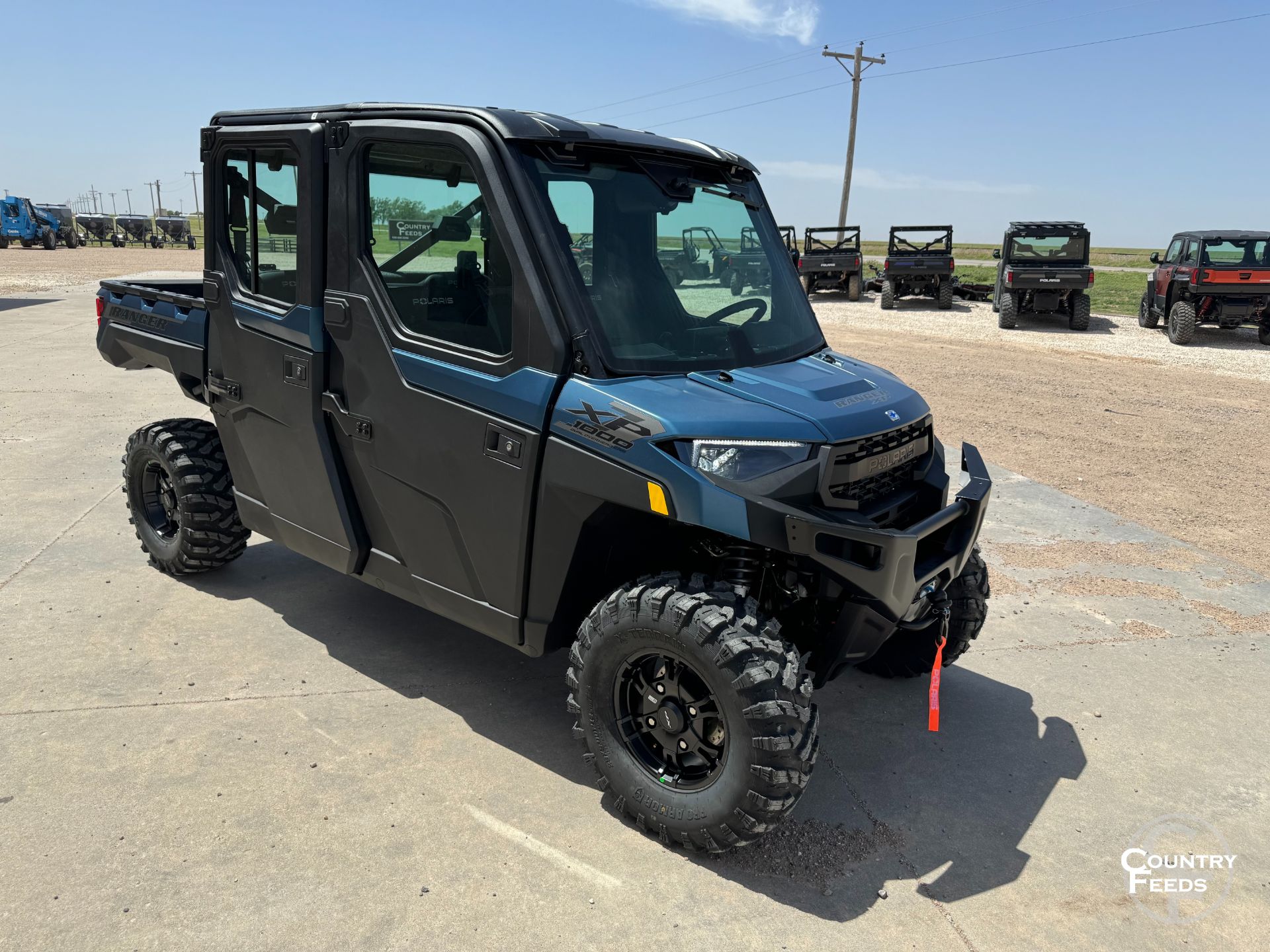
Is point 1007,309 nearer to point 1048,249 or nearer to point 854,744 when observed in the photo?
point 1048,249

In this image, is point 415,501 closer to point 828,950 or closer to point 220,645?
point 220,645

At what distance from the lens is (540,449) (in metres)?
3.20

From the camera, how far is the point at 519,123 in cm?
327

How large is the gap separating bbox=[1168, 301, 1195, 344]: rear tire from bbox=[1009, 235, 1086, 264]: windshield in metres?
3.17

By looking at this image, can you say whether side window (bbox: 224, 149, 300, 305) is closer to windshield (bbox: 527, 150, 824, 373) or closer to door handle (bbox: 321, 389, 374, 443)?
door handle (bbox: 321, 389, 374, 443)

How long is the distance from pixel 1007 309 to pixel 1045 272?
103 centimetres

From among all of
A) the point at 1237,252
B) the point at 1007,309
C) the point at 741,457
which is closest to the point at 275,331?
the point at 741,457

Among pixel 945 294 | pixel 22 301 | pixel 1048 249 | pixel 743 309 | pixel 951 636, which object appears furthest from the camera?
pixel 945 294

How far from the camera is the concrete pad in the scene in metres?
2.85

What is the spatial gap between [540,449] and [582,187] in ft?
3.07

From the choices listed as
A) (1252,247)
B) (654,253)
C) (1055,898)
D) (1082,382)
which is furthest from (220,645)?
(1252,247)

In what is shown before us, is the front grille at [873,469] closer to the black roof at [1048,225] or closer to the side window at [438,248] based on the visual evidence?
the side window at [438,248]

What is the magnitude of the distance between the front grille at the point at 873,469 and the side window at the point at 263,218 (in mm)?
2301

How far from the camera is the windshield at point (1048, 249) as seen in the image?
20891 millimetres
